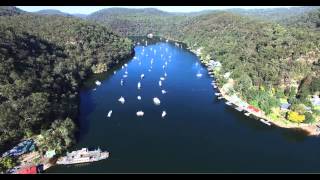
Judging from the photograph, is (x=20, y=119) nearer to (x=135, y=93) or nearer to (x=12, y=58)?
(x=12, y=58)

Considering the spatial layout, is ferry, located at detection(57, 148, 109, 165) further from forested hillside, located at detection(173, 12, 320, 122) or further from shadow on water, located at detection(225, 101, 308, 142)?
forested hillside, located at detection(173, 12, 320, 122)

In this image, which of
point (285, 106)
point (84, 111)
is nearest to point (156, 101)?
point (84, 111)

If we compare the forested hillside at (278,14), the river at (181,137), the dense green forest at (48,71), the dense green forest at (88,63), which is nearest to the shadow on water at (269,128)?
the river at (181,137)

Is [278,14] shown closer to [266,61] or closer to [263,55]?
[263,55]

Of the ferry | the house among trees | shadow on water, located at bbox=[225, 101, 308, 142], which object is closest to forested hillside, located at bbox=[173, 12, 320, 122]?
the house among trees
